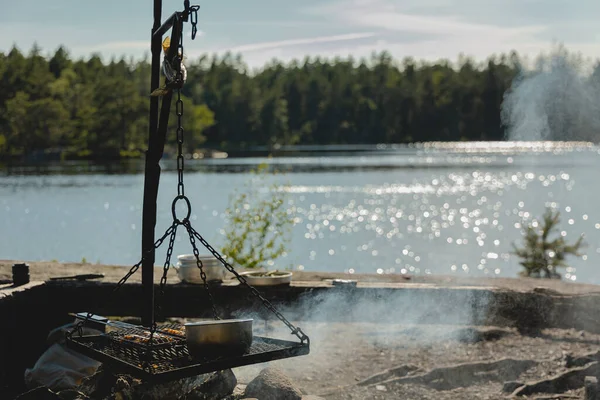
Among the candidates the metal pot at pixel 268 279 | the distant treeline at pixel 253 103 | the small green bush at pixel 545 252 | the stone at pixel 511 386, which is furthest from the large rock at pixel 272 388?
the distant treeline at pixel 253 103

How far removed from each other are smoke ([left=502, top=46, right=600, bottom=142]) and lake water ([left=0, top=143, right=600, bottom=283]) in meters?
3.45

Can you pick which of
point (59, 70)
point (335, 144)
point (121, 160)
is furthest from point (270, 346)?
point (335, 144)

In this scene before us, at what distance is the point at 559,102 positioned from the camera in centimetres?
939

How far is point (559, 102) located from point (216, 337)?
22.6 ft

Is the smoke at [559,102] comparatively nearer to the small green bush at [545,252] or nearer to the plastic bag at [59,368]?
the small green bush at [545,252]

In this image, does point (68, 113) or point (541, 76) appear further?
point (68, 113)

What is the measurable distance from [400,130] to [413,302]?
86.6 m

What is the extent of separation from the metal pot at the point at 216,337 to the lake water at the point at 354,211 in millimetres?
7290

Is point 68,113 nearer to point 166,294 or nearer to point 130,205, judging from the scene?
point 130,205

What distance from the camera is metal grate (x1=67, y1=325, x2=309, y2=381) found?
11.9 feet

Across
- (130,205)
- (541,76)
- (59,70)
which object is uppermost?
(59,70)

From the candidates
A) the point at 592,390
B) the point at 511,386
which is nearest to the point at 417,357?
the point at 511,386

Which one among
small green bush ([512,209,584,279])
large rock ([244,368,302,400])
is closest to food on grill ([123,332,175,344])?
large rock ([244,368,302,400])

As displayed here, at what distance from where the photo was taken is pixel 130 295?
21.4 ft
